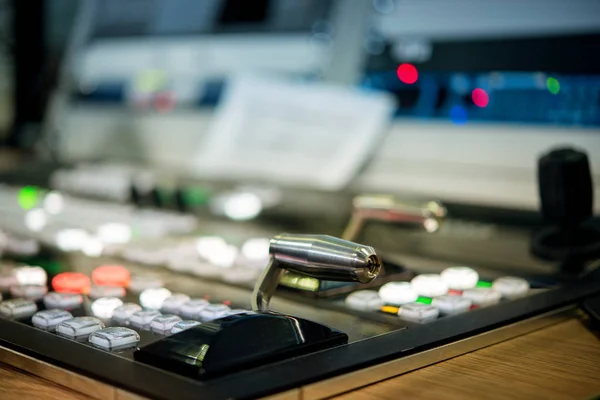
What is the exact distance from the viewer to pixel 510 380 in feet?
1.85

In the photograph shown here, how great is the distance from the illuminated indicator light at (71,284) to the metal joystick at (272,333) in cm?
20

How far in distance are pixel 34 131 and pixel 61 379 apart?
1.96m

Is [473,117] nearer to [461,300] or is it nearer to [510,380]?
[461,300]

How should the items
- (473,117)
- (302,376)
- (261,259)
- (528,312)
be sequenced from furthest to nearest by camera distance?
(473,117)
(261,259)
(528,312)
(302,376)

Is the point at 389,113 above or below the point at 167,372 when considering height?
above

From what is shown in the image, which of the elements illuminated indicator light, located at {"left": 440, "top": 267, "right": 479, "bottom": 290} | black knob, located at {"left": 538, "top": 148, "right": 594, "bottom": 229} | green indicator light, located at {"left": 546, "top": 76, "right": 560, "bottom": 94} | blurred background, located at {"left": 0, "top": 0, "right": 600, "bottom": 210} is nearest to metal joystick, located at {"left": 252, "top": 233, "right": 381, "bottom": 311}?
illuminated indicator light, located at {"left": 440, "top": 267, "right": 479, "bottom": 290}

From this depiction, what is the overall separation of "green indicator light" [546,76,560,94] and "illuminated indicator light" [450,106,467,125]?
16 cm

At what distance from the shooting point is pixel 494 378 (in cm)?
56

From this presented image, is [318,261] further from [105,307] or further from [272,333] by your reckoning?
[105,307]

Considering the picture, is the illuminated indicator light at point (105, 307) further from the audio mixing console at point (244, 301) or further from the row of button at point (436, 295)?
the row of button at point (436, 295)

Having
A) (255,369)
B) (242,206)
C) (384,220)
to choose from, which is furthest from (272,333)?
(242,206)

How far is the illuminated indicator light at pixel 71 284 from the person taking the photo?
2.45 feet

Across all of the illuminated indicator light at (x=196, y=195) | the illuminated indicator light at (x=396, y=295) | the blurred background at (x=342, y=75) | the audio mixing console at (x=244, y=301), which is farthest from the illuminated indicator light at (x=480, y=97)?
the illuminated indicator light at (x=396, y=295)

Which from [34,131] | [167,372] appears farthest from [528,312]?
[34,131]
